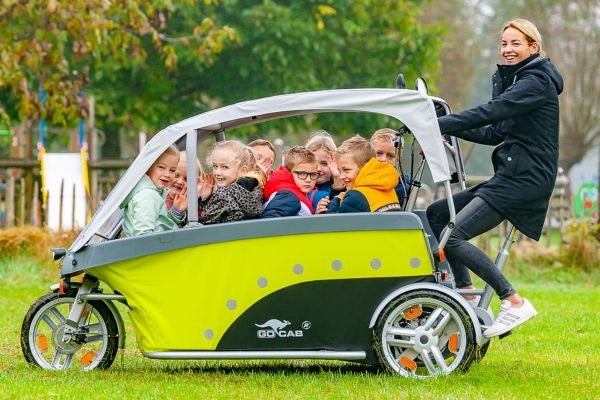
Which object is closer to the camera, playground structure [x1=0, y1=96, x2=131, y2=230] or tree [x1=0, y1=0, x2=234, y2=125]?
tree [x1=0, y1=0, x2=234, y2=125]

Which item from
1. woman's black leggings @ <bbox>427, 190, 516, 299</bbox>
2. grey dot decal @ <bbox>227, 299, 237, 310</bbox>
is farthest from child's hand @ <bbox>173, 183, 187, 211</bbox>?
woman's black leggings @ <bbox>427, 190, 516, 299</bbox>

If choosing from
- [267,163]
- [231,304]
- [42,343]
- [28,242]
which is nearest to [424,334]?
[231,304]

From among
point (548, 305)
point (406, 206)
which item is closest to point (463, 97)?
point (548, 305)

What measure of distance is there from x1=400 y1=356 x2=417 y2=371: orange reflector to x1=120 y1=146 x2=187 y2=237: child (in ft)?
4.94

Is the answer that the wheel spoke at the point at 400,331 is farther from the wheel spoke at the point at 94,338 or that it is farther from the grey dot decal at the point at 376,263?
the wheel spoke at the point at 94,338

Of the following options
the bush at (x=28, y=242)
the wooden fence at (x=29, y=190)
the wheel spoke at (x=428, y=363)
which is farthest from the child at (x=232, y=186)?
the wooden fence at (x=29, y=190)

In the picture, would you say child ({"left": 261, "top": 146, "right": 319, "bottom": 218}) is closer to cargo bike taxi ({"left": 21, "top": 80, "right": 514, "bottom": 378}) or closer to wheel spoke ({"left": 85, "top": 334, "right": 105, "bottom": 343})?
cargo bike taxi ({"left": 21, "top": 80, "right": 514, "bottom": 378})

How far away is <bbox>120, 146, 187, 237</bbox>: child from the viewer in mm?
7285

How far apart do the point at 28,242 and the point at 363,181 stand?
24.7ft

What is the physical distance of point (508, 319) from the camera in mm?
6996

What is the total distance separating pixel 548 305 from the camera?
11.6 metres

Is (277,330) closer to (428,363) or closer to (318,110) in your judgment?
(428,363)

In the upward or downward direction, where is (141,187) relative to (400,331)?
upward

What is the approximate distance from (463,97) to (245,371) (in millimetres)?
43321
